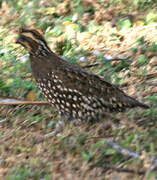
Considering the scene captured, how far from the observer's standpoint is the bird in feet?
16.0

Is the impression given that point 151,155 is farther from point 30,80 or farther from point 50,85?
point 30,80

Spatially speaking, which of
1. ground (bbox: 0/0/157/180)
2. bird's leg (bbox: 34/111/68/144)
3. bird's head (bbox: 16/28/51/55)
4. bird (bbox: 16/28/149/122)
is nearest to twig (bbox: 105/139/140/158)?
ground (bbox: 0/0/157/180)

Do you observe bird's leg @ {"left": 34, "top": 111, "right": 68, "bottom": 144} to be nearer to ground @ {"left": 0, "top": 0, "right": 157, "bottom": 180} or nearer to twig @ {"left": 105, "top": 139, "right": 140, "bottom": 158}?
ground @ {"left": 0, "top": 0, "right": 157, "bottom": 180}

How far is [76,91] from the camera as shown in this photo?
16.1 ft

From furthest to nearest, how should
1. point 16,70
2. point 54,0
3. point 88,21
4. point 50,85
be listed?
point 54,0
point 88,21
point 16,70
point 50,85

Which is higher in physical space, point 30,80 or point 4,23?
point 4,23

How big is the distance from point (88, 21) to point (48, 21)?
68 cm

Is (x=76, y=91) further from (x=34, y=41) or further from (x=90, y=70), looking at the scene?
(x=90, y=70)

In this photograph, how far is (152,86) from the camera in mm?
5504

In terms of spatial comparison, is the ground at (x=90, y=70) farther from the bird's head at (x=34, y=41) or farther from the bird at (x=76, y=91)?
the bird's head at (x=34, y=41)

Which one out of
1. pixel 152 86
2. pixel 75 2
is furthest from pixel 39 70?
pixel 75 2

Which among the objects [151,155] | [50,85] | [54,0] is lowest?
[151,155]

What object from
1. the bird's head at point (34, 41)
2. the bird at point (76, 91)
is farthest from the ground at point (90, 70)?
the bird's head at point (34, 41)

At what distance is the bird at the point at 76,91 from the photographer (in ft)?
16.0
